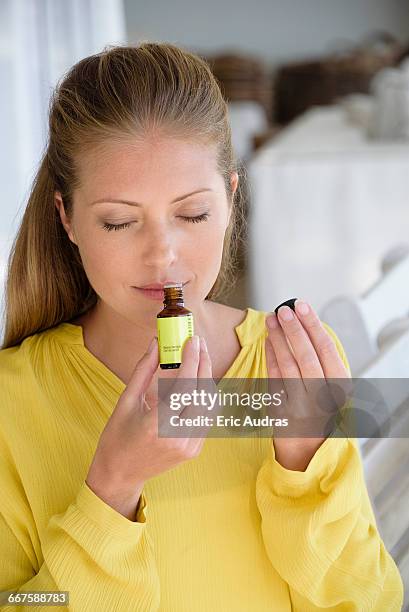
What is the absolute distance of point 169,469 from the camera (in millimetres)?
896

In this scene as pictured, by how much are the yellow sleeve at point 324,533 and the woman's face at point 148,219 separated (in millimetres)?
208

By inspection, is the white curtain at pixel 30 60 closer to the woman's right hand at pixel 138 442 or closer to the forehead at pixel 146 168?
the forehead at pixel 146 168

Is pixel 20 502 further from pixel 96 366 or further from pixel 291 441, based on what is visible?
pixel 291 441

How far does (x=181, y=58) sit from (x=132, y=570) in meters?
0.52

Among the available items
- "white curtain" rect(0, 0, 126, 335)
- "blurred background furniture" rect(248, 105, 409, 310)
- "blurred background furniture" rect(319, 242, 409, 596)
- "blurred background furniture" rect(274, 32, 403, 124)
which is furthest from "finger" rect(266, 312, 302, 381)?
"blurred background furniture" rect(274, 32, 403, 124)

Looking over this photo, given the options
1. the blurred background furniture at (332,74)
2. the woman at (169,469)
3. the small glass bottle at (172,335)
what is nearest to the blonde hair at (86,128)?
the woman at (169,469)

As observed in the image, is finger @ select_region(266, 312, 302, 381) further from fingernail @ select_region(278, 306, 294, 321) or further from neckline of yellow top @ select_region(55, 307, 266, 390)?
neckline of yellow top @ select_region(55, 307, 266, 390)

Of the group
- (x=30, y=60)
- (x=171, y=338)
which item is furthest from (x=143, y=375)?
(x=30, y=60)

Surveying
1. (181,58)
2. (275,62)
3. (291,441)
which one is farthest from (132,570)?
(275,62)

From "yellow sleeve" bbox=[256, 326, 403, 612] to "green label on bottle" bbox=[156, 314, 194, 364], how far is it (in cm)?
17

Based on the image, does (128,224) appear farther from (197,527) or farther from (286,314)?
(197,527)

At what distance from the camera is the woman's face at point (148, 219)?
36.8 inches

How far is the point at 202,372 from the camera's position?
2.75ft

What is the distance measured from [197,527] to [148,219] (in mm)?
315
